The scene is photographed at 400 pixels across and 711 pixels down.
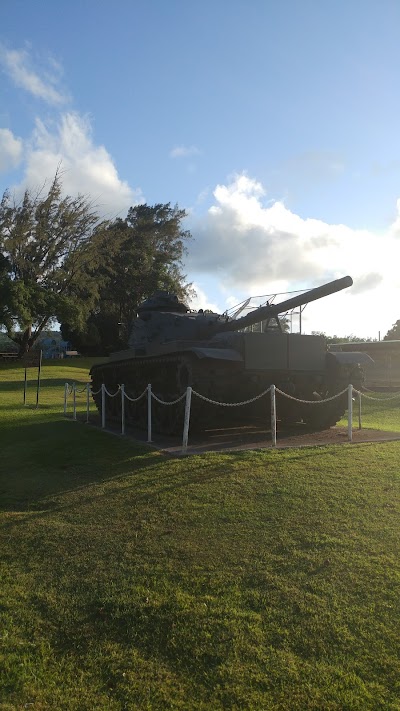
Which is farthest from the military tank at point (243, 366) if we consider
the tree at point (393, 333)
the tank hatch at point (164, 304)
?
the tree at point (393, 333)

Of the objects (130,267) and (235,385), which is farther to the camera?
(130,267)

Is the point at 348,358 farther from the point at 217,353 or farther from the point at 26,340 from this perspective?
the point at 26,340

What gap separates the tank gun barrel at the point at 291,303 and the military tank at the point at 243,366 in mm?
19

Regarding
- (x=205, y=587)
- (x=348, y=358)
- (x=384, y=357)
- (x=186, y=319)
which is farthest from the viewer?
(x=384, y=357)

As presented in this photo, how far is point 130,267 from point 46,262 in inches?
259

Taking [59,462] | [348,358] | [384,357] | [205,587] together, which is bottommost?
[205,587]

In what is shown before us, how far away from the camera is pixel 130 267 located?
4350 cm

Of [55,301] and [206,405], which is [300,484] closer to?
[206,405]

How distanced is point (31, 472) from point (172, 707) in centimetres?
582

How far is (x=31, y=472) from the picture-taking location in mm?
8234

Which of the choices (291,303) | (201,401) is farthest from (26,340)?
(201,401)

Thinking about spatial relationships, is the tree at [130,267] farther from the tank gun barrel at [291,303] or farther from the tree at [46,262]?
the tank gun barrel at [291,303]

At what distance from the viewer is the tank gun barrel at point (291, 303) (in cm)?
1098

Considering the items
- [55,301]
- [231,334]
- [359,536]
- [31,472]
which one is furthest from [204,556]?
[55,301]
